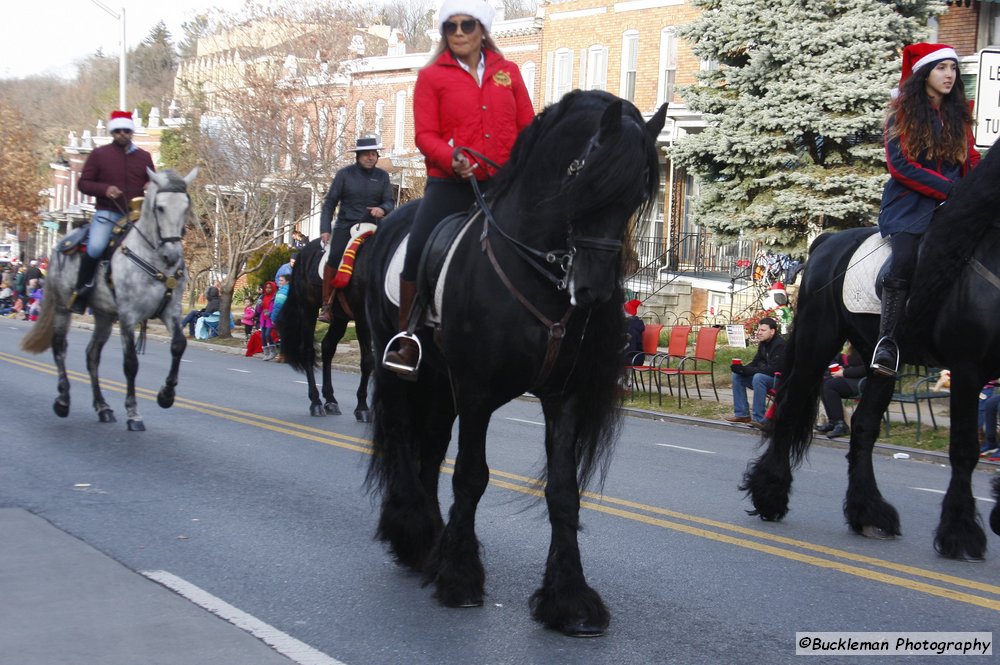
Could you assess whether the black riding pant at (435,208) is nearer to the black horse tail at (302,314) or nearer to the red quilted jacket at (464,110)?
the red quilted jacket at (464,110)

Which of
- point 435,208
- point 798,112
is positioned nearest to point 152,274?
point 435,208

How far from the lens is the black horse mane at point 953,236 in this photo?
7410 millimetres

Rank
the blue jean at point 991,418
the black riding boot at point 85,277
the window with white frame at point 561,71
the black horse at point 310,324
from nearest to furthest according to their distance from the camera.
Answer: the black riding boot at point 85,277, the blue jean at point 991,418, the black horse at point 310,324, the window with white frame at point 561,71

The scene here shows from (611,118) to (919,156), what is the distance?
11.4 feet

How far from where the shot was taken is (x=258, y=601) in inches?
238

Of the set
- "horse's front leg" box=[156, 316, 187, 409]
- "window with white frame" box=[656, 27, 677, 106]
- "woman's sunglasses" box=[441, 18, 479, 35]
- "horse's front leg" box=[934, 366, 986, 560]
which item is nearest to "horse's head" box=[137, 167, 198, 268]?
"horse's front leg" box=[156, 316, 187, 409]

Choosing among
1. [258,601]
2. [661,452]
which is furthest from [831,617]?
[661,452]

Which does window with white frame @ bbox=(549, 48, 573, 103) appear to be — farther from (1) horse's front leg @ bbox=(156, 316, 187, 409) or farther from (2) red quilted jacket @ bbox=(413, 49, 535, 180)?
(2) red quilted jacket @ bbox=(413, 49, 535, 180)

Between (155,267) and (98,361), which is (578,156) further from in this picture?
(98,361)

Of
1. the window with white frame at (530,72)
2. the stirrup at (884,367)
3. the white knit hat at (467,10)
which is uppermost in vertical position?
the window with white frame at (530,72)

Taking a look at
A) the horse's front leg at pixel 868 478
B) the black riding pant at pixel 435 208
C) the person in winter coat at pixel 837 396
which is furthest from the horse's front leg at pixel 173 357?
the person in winter coat at pixel 837 396

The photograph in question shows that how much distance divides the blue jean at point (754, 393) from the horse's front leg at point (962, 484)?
8.02 metres

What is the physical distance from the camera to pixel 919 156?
8031 mm

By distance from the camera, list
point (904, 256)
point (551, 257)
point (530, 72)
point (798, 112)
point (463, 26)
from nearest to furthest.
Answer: point (551, 257), point (463, 26), point (904, 256), point (798, 112), point (530, 72)
